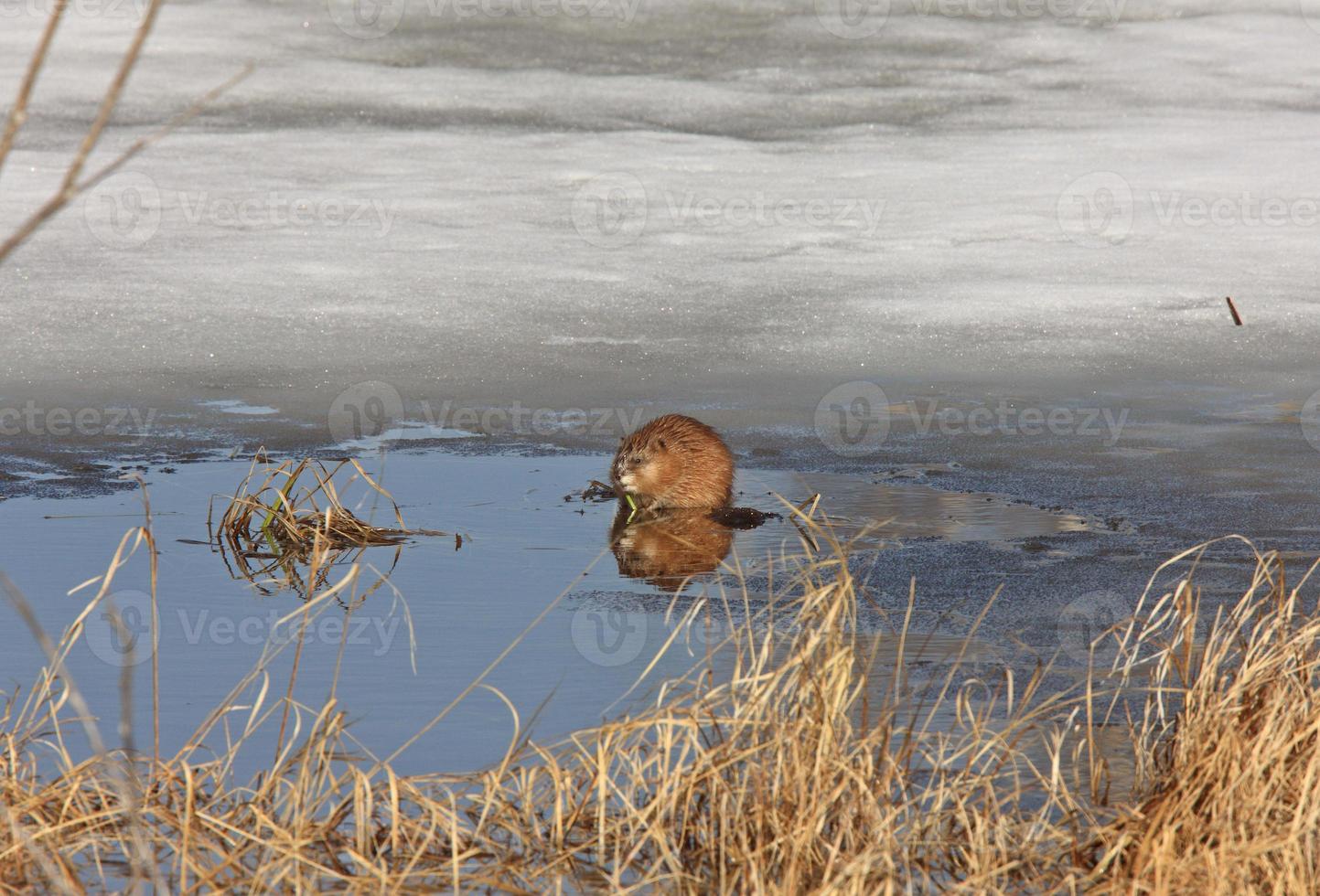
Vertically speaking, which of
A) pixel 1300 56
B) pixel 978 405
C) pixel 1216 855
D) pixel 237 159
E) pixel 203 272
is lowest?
pixel 1216 855

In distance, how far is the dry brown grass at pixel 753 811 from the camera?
2.95 m

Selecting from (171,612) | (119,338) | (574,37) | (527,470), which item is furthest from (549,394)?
(574,37)

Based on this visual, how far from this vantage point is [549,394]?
7215mm

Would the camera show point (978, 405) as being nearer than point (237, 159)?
Yes

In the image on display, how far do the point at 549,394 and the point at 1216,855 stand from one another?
464 cm

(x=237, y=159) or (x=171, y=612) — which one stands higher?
(x=237, y=159)

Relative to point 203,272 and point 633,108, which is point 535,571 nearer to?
point 203,272
